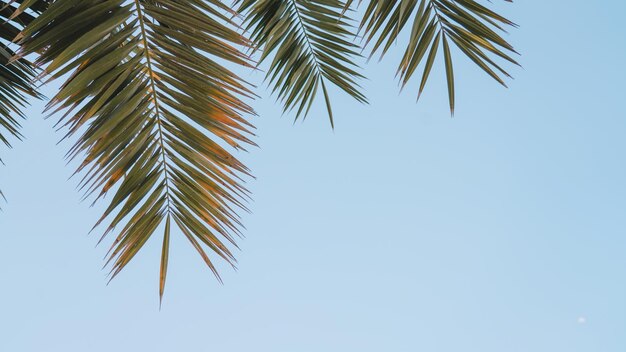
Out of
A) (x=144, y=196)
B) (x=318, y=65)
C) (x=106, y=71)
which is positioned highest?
(x=318, y=65)

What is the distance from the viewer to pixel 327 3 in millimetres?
2906

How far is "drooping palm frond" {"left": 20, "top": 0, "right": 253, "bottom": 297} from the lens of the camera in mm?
1598

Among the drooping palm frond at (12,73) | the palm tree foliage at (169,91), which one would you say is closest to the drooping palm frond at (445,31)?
the palm tree foliage at (169,91)

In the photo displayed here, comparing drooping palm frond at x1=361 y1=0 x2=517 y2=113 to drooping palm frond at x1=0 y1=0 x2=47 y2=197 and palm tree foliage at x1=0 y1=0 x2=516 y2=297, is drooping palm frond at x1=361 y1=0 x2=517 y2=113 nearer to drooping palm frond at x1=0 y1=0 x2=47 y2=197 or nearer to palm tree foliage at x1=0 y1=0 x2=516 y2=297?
palm tree foliage at x1=0 y1=0 x2=516 y2=297

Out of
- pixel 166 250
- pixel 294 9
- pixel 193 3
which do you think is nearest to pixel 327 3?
pixel 294 9

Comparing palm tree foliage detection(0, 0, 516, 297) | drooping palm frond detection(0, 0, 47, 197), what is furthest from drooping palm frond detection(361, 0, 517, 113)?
drooping palm frond detection(0, 0, 47, 197)

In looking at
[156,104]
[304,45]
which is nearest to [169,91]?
[156,104]

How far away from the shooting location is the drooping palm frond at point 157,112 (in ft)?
5.24

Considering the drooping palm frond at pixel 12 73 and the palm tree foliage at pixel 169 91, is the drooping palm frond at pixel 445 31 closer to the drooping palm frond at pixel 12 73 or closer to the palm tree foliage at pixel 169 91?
the palm tree foliage at pixel 169 91

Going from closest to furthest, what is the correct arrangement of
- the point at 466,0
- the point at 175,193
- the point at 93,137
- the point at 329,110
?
the point at 93,137 → the point at 466,0 → the point at 175,193 → the point at 329,110

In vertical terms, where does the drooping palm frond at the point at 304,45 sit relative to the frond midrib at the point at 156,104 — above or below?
above

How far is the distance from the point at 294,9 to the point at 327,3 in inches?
6.3

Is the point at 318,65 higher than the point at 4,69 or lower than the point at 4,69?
higher

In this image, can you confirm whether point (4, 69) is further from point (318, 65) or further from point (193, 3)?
A: point (318, 65)
